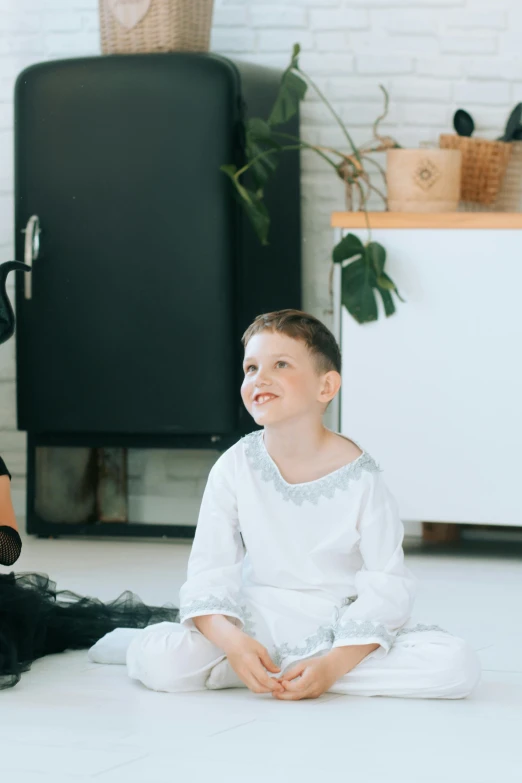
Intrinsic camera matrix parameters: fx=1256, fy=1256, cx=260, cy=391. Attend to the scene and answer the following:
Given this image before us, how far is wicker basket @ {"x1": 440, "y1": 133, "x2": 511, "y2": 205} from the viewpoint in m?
3.30

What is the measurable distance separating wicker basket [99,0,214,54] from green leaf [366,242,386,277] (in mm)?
752

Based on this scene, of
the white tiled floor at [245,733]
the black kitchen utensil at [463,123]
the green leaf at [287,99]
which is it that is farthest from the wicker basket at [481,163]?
the white tiled floor at [245,733]

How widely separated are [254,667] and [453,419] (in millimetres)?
1483

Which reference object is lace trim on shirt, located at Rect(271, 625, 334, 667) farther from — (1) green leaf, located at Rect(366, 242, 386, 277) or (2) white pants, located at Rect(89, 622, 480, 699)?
(1) green leaf, located at Rect(366, 242, 386, 277)

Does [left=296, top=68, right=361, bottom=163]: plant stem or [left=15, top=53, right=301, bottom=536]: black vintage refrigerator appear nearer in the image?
[left=15, top=53, right=301, bottom=536]: black vintage refrigerator

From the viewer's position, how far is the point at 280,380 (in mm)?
1881

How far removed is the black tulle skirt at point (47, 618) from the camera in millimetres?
1983

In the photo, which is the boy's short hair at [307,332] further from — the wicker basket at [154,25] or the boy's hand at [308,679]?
the wicker basket at [154,25]

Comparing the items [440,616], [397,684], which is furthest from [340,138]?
[397,684]

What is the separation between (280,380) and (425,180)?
1435 millimetres

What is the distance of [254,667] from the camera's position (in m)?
1.75

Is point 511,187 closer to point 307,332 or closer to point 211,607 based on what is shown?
point 307,332

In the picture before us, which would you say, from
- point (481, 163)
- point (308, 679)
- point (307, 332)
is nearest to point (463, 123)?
point (481, 163)

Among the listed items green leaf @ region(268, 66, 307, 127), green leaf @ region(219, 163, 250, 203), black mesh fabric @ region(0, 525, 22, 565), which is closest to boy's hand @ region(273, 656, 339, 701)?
black mesh fabric @ region(0, 525, 22, 565)
